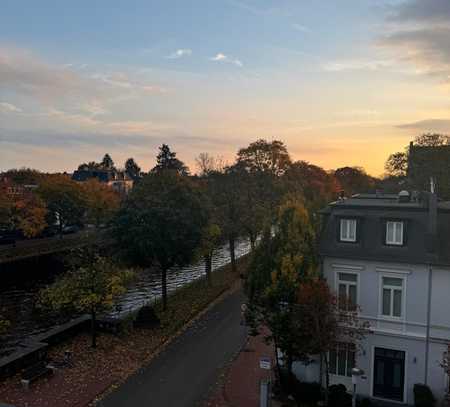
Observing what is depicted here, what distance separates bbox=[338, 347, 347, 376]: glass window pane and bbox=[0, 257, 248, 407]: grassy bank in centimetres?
881

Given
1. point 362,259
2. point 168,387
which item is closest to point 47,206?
point 168,387

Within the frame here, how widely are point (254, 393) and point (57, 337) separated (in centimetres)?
1113

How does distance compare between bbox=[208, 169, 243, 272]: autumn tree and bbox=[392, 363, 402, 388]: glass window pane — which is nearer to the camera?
bbox=[392, 363, 402, 388]: glass window pane

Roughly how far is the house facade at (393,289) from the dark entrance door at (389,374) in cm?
4

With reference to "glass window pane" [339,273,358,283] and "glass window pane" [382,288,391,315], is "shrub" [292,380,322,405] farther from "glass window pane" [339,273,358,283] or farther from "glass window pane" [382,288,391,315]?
"glass window pane" [339,273,358,283]

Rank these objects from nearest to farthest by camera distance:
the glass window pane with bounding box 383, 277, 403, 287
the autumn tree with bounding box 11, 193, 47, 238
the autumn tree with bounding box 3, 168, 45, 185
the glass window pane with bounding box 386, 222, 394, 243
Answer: the glass window pane with bounding box 383, 277, 403, 287 < the glass window pane with bounding box 386, 222, 394, 243 < the autumn tree with bounding box 11, 193, 47, 238 < the autumn tree with bounding box 3, 168, 45, 185

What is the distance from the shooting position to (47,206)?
6662 centimetres

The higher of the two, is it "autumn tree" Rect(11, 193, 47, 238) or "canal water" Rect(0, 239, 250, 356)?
"autumn tree" Rect(11, 193, 47, 238)

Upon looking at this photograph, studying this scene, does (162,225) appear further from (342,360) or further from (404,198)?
(404,198)

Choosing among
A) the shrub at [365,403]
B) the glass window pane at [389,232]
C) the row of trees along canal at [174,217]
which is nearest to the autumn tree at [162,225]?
the row of trees along canal at [174,217]

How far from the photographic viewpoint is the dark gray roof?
1630 cm

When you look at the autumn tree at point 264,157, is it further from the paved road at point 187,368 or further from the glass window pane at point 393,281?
the glass window pane at point 393,281

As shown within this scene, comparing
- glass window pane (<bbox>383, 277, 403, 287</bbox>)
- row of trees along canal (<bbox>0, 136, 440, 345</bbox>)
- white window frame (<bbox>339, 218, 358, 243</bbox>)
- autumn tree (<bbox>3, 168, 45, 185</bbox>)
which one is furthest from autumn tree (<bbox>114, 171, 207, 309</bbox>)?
autumn tree (<bbox>3, 168, 45, 185</bbox>)

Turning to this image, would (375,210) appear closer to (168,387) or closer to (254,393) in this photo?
(254,393)
